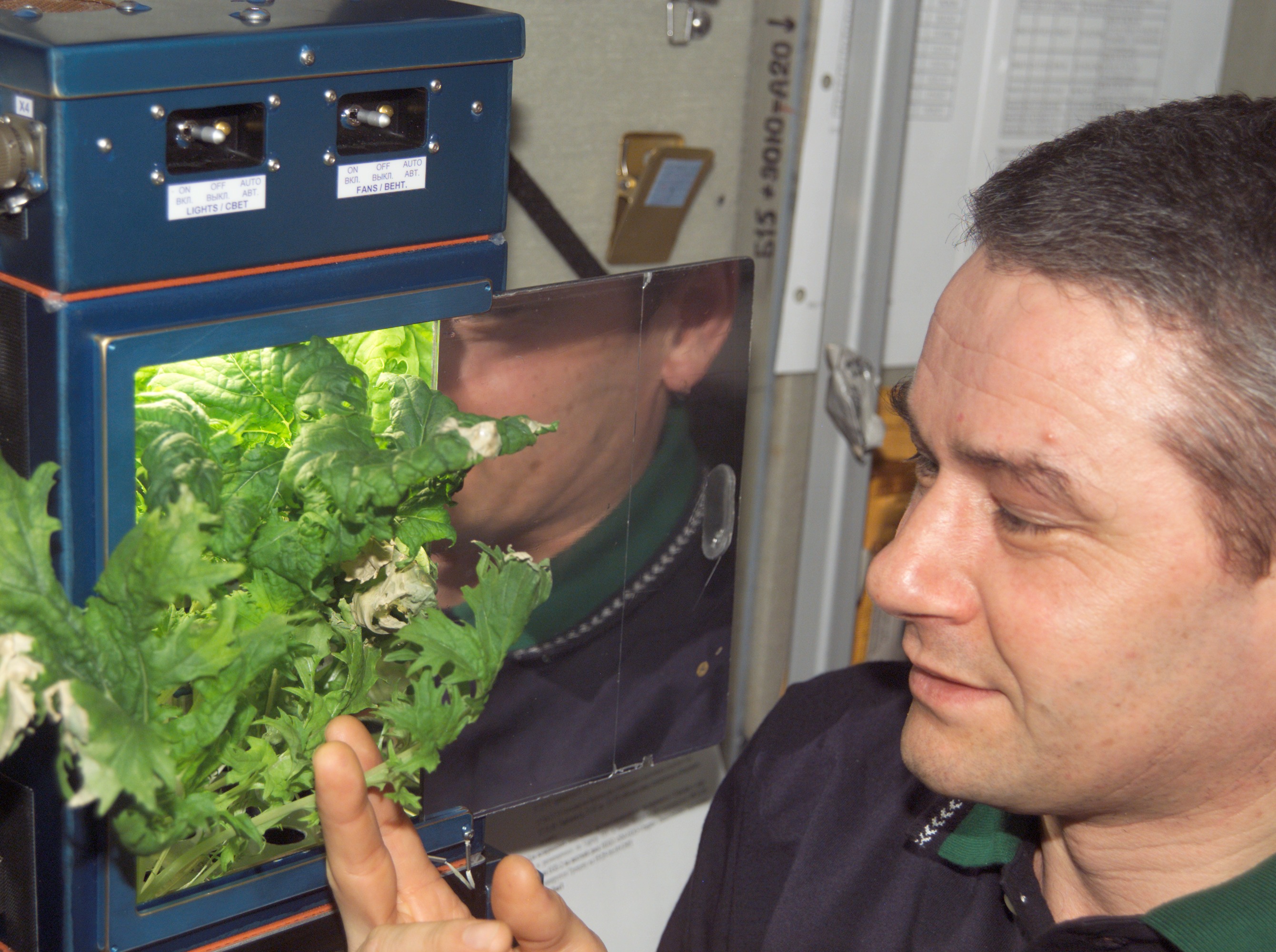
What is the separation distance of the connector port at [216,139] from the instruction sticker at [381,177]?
0.07m

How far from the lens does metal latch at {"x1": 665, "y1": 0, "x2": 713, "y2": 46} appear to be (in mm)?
1709

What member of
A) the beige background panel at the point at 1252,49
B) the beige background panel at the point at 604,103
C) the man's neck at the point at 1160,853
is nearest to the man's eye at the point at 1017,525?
the man's neck at the point at 1160,853

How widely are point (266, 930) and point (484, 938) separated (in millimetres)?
219

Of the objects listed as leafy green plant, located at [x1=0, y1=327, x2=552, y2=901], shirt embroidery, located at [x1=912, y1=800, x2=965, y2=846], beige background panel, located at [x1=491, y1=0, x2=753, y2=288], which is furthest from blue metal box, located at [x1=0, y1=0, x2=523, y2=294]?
shirt embroidery, located at [x1=912, y1=800, x2=965, y2=846]

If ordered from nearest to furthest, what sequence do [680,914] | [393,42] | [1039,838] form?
[393,42] < [1039,838] < [680,914]

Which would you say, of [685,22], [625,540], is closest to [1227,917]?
[625,540]

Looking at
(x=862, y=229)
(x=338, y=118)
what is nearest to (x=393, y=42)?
(x=338, y=118)

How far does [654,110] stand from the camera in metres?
1.74

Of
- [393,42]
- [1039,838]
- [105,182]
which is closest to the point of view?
[105,182]

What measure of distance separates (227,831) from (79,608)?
21cm

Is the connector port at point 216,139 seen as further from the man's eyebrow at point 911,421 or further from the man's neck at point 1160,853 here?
the man's neck at point 1160,853

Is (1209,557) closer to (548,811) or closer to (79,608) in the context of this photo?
(79,608)

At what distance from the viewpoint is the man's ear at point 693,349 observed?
1259 millimetres

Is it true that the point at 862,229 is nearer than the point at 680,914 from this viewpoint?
No
